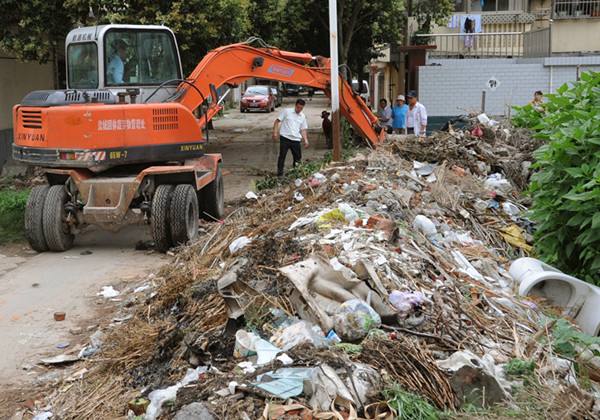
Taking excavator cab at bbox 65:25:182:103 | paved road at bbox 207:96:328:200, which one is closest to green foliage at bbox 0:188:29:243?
excavator cab at bbox 65:25:182:103

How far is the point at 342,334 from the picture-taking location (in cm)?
496

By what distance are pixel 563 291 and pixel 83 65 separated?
7.42 metres

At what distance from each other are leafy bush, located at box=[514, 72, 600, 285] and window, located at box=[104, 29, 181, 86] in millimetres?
5707

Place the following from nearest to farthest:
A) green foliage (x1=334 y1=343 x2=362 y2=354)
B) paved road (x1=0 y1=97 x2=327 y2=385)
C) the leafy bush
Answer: green foliage (x1=334 y1=343 x2=362 y2=354)
paved road (x1=0 y1=97 x2=327 y2=385)
the leafy bush

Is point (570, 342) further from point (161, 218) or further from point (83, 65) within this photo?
point (83, 65)

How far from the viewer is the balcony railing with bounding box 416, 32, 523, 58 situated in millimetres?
25594

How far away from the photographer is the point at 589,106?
7559 mm

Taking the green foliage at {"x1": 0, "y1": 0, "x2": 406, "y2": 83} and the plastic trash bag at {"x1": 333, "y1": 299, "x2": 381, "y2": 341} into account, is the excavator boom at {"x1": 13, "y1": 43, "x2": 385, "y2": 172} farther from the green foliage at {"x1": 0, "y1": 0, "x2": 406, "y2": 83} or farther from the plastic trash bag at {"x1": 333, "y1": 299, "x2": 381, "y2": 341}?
the plastic trash bag at {"x1": 333, "y1": 299, "x2": 381, "y2": 341}

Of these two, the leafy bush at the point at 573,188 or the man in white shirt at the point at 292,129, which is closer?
the leafy bush at the point at 573,188

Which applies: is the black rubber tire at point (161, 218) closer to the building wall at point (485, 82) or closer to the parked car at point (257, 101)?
the building wall at point (485, 82)

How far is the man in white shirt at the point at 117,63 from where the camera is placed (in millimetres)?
10359

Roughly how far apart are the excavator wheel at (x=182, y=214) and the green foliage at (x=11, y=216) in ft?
9.48

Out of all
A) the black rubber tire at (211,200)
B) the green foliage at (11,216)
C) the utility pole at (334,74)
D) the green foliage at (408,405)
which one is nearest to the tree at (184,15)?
the utility pole at (334,74)

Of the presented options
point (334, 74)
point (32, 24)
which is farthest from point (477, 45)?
point (32, 24)
